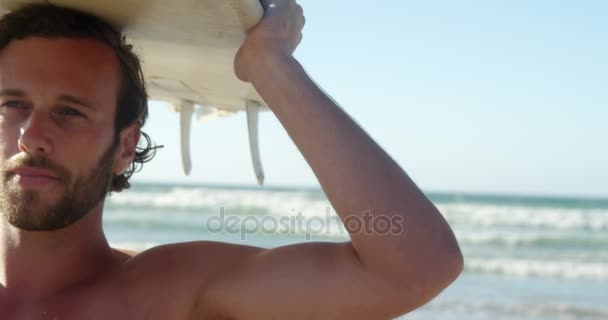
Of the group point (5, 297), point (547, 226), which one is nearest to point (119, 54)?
point (5, 297)

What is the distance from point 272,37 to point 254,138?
0.81 m

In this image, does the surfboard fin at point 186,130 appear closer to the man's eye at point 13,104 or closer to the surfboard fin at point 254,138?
the surfboard fin at point 254,138

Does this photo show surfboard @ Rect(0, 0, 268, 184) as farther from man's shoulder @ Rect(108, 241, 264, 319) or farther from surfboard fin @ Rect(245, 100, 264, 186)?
man's shoulder @ Rect(108, 241, 264, 319)

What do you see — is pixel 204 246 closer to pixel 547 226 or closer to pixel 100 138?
pixel 100 138

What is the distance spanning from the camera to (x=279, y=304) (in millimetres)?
1697

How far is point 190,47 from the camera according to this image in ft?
6.82

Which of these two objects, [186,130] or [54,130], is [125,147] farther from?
[186,130]

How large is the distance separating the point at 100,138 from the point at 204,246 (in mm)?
375

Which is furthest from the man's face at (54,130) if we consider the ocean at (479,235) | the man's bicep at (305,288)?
the ocean at (479,235)

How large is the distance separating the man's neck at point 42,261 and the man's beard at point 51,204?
9 centimetres
